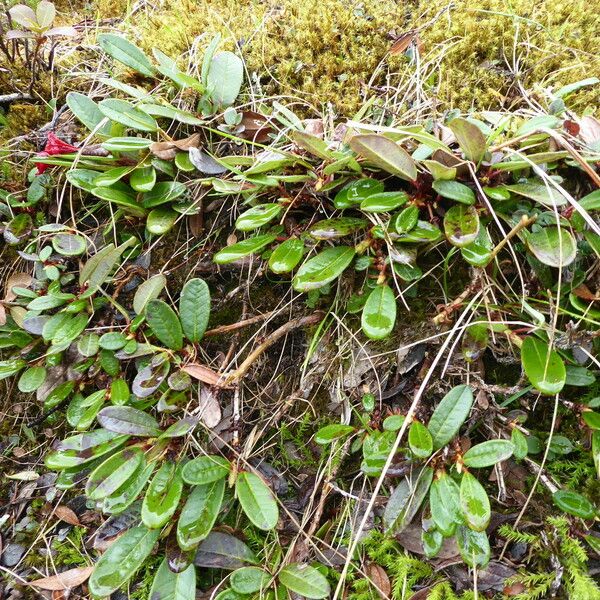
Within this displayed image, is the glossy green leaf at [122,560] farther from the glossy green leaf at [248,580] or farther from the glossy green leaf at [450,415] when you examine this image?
the glossy green leaf at [450,415]

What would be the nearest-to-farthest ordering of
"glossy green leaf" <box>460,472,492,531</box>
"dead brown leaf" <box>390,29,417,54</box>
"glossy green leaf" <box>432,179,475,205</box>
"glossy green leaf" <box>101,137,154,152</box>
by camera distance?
"glossy green leaf" <box>460,472,492,531</box> → "glossy green leaf" <box>432,179,475,205</box> → "glossy green leaf" <box>101,137,154,152</box> → "dead brown leaf" <box>390,29,417,54</box>

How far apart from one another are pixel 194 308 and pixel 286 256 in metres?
0.36

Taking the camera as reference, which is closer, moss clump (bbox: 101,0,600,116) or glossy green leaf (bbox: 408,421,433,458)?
glossy green leaf (bbox: 408,421,433,458)

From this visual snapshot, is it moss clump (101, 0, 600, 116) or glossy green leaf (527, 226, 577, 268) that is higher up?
moss clump (101, 0, 600, 116)

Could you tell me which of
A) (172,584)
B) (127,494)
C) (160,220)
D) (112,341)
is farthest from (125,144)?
(172,584)

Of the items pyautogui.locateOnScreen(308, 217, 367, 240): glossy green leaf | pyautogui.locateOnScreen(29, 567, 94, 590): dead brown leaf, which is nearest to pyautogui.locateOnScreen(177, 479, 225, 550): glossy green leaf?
pyautogui.locateOnScreen(29, 567, 94, 590): dead brown leaf

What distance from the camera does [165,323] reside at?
156 cm

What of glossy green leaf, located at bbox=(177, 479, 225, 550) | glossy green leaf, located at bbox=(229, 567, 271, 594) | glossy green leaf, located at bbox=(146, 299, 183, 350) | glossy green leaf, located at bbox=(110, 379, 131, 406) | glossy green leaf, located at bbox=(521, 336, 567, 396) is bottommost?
glossy green leaf, located at bbox=(229, 567, 271, 594)

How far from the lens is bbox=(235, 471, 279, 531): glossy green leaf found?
1.36 m

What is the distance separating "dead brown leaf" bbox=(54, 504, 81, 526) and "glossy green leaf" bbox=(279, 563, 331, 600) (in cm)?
79

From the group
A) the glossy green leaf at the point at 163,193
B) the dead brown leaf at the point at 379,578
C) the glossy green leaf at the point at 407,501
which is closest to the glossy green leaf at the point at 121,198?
the glossy green leaf at the point at 163,193

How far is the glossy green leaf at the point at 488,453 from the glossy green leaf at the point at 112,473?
96 centimetres

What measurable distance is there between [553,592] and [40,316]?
179cm

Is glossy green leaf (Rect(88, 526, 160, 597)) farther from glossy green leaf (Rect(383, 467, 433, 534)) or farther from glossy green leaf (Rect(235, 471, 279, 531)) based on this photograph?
glossy green leaf (Rect(383, 467, 433, 534))
